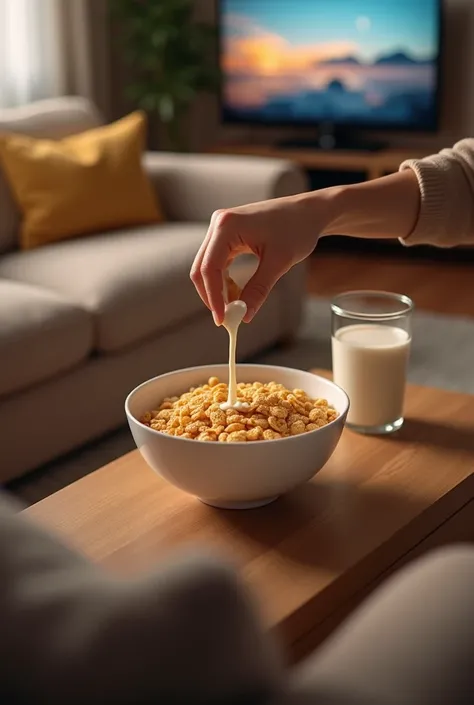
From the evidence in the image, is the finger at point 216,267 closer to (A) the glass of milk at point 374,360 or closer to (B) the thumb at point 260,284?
(B) the thumb at point 260,284

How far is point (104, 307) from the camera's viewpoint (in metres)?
2.63

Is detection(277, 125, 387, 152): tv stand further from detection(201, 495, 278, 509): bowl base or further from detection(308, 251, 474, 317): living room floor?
detection(201, 495, 278, 509): bowl base

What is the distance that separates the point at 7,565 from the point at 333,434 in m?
0.95

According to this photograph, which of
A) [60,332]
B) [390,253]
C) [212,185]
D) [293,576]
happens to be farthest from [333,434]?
[390,253]

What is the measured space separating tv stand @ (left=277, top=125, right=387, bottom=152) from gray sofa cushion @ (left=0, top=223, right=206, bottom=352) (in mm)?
2037

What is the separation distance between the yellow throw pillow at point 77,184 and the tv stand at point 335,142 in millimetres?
1827

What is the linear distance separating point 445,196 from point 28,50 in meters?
3.19

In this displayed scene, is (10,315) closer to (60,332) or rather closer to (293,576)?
(60,332)

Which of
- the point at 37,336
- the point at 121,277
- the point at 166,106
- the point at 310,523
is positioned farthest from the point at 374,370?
the point at 166,106

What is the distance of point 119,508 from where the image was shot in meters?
1.47

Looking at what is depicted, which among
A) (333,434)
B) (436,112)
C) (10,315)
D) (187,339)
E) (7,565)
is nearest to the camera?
(7,565)

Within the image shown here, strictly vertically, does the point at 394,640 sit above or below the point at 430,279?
above

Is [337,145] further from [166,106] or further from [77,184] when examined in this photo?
[77,184]

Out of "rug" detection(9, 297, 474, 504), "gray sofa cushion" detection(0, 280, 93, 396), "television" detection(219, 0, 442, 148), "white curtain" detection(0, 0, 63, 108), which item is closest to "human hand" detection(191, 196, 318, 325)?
"gray sofa cushion" detection(0, 280, 93, 396)
